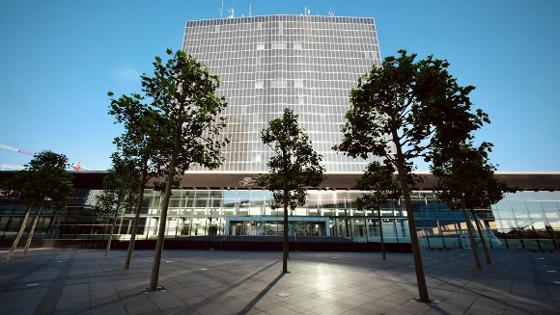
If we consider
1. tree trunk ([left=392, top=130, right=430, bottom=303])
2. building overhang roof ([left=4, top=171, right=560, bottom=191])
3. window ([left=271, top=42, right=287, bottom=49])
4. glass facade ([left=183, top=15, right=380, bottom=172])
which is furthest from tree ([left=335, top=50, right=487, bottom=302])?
window ([left=271, top=42, right=287, bottom=49])

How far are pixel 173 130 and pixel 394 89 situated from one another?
1055cm

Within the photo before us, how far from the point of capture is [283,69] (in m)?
91.9

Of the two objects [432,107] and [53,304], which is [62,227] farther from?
[432,107]

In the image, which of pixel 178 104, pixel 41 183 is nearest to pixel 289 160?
pixel 178 104

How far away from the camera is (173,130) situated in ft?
36.3

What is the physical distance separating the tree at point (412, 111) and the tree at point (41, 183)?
26917 mm

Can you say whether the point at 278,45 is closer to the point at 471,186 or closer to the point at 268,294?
the point at 471,186

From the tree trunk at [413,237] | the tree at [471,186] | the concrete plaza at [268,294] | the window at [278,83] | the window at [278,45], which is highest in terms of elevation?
the window at [278,45]

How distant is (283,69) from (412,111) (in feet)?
295

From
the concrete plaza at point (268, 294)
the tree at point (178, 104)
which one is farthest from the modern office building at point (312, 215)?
the tree at point (178, 104)

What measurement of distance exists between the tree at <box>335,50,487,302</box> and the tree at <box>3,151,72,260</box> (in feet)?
88.3

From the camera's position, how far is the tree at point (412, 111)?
26.8 feet

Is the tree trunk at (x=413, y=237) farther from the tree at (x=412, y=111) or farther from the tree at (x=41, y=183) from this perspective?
the tree at (x=41, y=183)

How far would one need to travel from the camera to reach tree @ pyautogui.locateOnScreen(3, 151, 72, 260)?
20.2 metres
